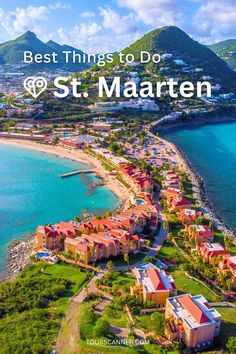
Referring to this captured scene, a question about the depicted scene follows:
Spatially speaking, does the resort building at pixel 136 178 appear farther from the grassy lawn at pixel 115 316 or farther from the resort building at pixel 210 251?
the grassy lawn at pixel 115 316

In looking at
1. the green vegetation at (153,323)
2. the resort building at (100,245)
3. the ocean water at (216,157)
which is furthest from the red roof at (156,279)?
the ocean water at (216,157)

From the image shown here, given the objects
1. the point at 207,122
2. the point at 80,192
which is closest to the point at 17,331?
the point at 80,192

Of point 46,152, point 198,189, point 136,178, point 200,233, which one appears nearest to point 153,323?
point 200,233

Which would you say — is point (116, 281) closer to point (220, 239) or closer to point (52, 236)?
point (52, 236)

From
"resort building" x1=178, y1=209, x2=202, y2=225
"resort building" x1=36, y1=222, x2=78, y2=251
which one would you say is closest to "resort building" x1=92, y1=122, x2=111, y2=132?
"resort building" x1=178, y1=209, x2=202, y2=225

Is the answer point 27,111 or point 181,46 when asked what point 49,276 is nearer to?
point 27,111
